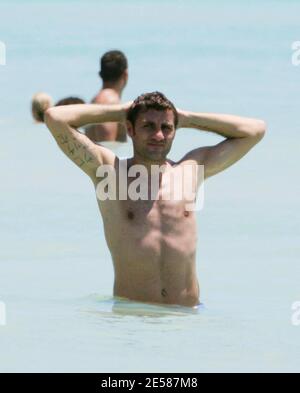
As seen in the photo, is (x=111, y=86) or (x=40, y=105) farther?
(x=40, y=105)

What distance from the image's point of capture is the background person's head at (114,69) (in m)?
15.2

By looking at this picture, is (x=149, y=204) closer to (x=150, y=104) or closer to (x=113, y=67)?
(x=150, y=104)

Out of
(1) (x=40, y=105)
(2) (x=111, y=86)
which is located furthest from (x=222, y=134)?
(1) (x=40, y=105)

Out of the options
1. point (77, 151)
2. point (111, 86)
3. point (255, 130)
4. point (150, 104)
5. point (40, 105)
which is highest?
point (111, 86)

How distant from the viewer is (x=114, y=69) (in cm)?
1526

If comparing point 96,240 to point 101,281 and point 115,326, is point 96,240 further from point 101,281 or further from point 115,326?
point 115,326

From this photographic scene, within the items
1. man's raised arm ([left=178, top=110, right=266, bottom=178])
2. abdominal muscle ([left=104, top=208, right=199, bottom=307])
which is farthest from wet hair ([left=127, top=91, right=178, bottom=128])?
abdominal muscle ([left=104, top=208, right=199, bottom=307])

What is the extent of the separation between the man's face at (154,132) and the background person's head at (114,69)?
15.8 feet

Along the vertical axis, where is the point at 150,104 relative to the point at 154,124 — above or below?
above

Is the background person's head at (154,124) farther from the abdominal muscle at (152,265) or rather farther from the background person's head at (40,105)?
the background person's head at (40,105)

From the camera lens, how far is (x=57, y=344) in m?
10.2

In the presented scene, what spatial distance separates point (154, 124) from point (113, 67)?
16.1 feet

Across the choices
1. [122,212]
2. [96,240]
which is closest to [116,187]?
[122,212]

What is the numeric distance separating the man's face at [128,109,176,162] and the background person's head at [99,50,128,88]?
481cm
